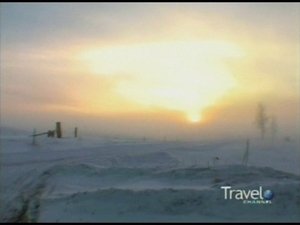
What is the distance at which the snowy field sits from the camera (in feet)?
55.0

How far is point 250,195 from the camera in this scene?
680 inches

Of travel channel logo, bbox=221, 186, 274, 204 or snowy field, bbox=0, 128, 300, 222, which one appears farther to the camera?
travel channel logo, bbox=221, 186, 274, 204

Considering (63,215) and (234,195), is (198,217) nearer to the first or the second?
(234,195)

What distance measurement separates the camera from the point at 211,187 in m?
18.6

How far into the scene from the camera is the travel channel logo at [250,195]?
55.7 ft

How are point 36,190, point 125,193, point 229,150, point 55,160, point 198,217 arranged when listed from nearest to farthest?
point 198,217 < point 125,193 < point 36,190 < point 55,160 < point 229,150

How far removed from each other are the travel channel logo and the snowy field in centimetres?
16

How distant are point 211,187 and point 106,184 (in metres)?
4.60

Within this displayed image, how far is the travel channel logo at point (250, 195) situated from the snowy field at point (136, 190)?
0.54ft

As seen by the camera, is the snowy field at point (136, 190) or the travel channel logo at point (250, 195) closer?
the snowy field at point (136, 190)

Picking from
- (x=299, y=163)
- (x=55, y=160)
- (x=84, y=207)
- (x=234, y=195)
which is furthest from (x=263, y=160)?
(x=84, y=207)

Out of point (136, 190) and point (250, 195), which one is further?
point (136, 190)

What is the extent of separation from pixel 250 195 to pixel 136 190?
3.79 meters

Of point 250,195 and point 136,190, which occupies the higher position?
point 136,190
